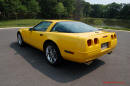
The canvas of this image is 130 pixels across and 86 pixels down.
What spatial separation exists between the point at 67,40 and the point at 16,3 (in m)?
42.7

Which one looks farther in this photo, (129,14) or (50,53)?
(129,14)

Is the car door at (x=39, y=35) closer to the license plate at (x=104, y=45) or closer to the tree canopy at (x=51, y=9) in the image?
the license plate at (x=104, y=45)

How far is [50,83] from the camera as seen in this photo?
7.63 feet

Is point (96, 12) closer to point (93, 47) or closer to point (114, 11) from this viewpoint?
point (114, 11)

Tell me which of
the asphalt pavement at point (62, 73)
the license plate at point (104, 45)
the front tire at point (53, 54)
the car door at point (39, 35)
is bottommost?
the asphalt pavement at point (62, 73)

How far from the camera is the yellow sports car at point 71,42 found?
2.44 m

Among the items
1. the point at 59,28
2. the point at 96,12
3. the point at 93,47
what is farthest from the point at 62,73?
the point at 96,12

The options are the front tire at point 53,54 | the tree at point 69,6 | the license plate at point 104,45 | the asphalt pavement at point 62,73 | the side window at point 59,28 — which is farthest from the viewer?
the tree at point 69,6

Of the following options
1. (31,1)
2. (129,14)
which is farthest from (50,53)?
(129,14)

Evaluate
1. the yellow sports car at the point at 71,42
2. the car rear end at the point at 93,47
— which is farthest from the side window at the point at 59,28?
the car rear end at the point at 93,47

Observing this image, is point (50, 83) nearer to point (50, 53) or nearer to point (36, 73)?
point (36, 73)

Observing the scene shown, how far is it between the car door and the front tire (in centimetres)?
37

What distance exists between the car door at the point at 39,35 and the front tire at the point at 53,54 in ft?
1.22

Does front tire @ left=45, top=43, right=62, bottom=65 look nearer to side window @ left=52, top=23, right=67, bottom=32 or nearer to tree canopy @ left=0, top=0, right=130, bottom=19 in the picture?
side window @ left=52, top=23, right=67, bottom=32
